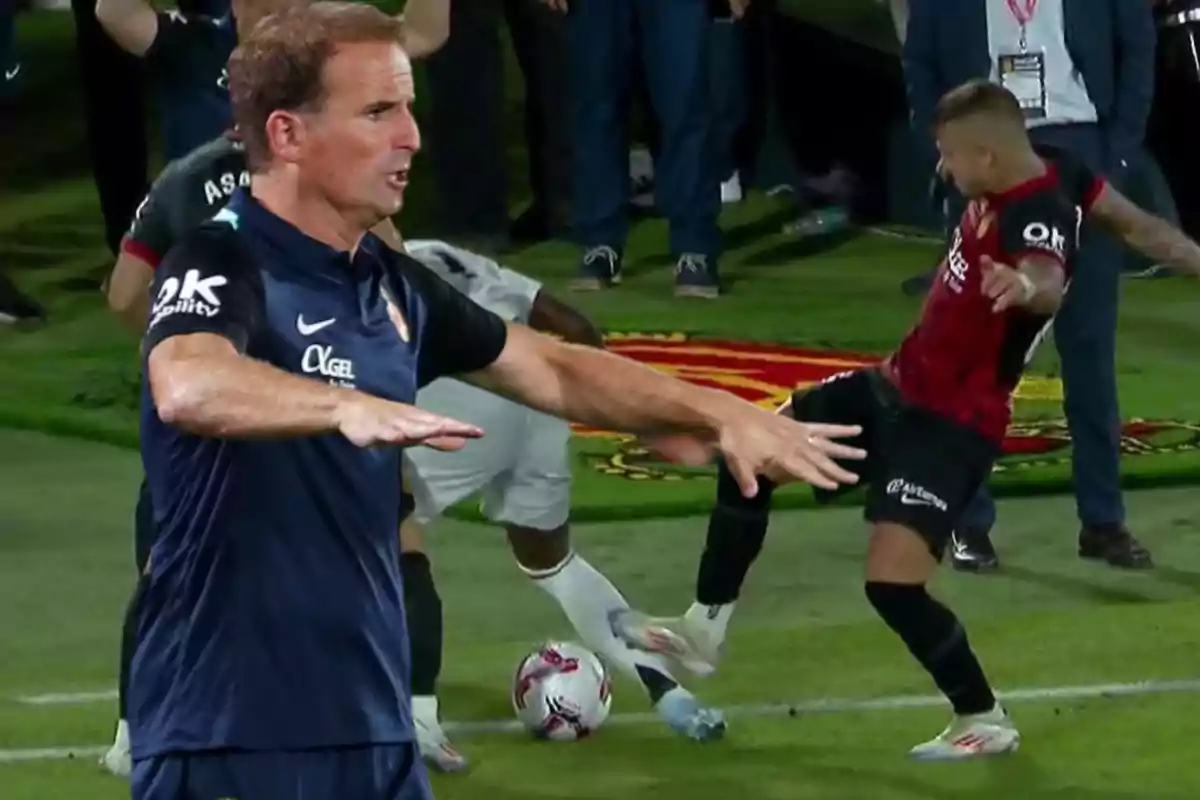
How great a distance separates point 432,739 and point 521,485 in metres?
0.72

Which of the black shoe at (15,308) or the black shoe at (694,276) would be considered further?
the black shoe at (694,276)

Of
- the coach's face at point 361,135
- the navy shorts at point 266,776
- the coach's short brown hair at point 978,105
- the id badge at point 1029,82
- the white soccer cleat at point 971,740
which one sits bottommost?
the white soccer cleat at point 971,740

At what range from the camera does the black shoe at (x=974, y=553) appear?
8.03m

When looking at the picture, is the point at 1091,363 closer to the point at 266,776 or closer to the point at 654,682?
the point at 654,682


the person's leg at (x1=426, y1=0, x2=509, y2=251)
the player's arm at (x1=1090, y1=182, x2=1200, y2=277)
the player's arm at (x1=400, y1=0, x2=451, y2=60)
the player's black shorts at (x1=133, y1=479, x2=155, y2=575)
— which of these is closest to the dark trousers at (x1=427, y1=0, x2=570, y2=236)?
the person's leg at (x1=426, y1=0, x2=509, y2=251)

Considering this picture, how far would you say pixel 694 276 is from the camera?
495 inches

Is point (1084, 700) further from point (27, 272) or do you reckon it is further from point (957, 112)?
point (27, 272)

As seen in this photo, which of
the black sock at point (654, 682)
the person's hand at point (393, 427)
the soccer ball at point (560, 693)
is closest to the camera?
the person's hand at point (393, 427)

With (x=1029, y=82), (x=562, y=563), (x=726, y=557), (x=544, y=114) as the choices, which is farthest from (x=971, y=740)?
(x=544, y=114)

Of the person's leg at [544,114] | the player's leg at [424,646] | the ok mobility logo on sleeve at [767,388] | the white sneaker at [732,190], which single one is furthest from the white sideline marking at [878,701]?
the white sneaker at [732,190]

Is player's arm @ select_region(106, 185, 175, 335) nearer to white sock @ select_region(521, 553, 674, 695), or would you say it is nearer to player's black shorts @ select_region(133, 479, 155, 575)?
player's black shorts @ select_region(133, 479, 155, 575)

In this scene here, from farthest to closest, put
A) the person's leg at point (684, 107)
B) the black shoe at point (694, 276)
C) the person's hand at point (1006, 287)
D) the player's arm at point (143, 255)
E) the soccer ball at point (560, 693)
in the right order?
the black shoe at point (694, 276) < the person's leg at point (684, 107) < the soccer ball at point (560, 693) < the person's hand at point (1006, 287) < the player's arm at point (143, 255)

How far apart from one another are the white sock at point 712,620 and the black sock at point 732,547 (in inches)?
0.7

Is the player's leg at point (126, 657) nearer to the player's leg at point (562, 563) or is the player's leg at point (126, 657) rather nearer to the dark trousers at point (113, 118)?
the player's leg at point (562, 563)
